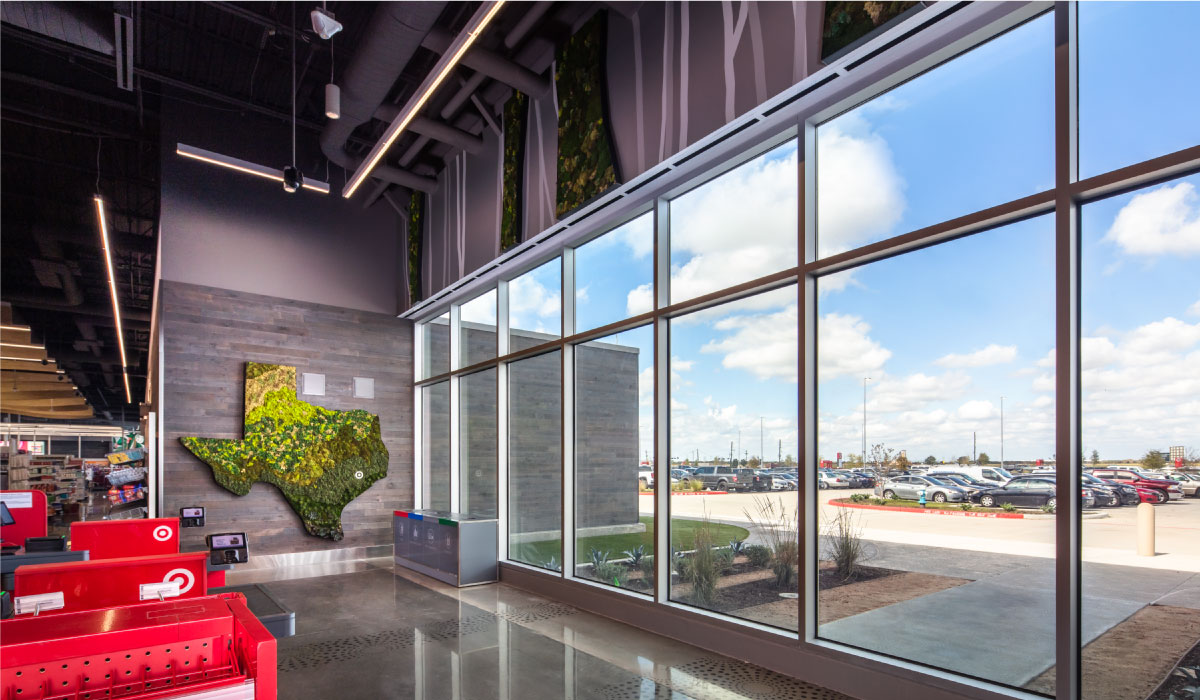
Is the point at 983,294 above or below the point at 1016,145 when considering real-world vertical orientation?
below

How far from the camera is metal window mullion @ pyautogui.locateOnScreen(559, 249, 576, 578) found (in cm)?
712

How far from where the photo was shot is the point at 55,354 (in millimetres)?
21922

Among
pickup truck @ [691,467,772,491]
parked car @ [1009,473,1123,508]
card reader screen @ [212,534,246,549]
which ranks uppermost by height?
parked car @ [1009,473,1123,508]

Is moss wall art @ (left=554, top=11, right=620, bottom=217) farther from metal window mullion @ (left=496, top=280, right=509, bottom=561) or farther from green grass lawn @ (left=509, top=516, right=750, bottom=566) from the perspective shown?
green grass lawn @ (left=509, top=516, right=750, bottom=566)

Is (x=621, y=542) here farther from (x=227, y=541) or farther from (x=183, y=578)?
(x=183, y=578)

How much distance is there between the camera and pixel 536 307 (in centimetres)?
806

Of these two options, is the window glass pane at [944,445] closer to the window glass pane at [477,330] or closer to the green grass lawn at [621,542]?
the green grass lawn at [621,542]

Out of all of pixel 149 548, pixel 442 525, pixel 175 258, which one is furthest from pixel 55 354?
pixel 149 548

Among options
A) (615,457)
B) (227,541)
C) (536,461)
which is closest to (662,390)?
(615,457)

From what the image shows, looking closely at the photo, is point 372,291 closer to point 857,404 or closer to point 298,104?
point 298,104

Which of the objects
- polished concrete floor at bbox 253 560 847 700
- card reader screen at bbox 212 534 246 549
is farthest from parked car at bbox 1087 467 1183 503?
card reader screen at bbox 212 534 246 549

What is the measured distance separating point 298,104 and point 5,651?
9158 millimetres

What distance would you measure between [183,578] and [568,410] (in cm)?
450

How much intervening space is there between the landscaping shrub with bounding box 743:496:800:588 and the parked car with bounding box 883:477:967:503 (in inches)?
26.4
